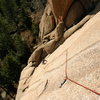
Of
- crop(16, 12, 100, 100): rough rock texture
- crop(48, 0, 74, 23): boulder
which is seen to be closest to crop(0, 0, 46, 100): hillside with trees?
crop(48, 0, 74, 23): boulder

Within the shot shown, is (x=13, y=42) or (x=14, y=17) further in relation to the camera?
(x=14, y=17)

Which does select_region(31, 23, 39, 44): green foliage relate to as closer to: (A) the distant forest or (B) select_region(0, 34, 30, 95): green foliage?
(A) the distant forest

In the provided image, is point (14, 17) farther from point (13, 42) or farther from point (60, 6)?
point (60, 6)

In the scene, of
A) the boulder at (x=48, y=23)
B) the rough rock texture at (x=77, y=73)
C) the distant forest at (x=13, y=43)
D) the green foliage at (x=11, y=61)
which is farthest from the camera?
the distant forest at (x=13, y=43)

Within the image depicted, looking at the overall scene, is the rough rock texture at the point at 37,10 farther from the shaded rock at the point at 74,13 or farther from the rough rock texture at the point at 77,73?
the rough rock texture at the point at 77,73

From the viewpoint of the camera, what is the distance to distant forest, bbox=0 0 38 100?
4284cm

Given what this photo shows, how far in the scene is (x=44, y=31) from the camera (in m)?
18.1

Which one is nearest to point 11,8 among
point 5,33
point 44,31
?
point 5,33

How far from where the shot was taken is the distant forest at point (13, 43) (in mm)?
42844

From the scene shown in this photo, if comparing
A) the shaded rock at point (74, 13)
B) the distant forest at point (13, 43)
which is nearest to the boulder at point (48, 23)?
the shaded rock at point (74, 13)

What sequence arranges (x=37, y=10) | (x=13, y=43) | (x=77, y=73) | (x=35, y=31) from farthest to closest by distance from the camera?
(x=37, y=10) → (x=35, y=31) → (x=13, y=43) → (x=77, y=73)

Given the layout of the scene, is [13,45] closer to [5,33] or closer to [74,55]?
[5,33]

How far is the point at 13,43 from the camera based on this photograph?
51.6 m

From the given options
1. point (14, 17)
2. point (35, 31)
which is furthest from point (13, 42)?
point (14, 17)
